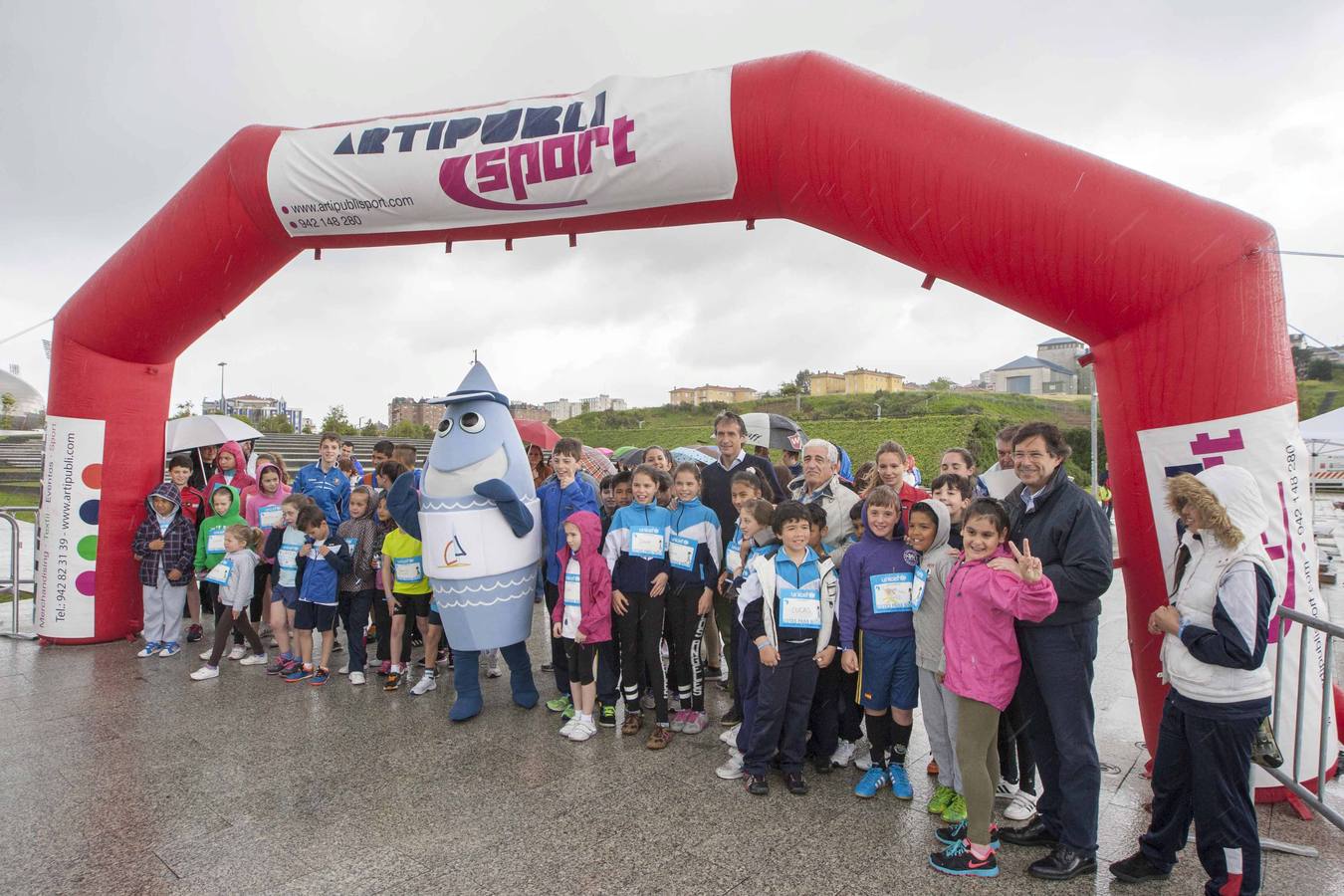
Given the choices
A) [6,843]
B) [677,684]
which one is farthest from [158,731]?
[677,684]

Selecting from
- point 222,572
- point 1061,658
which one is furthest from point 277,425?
point 1061,658

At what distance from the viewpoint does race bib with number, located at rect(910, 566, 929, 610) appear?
3510 mm

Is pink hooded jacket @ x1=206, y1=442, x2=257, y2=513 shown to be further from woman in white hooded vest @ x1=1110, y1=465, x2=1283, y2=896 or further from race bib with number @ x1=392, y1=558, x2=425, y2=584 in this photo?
woman in white hooded vest @ x1=1110, y1=465, x2=1283, y2=896

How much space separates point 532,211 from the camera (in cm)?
481

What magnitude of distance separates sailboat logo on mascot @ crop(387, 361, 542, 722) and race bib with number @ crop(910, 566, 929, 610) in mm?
2348

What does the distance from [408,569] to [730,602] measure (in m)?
2.24

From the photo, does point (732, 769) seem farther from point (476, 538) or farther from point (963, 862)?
point (476, 538)

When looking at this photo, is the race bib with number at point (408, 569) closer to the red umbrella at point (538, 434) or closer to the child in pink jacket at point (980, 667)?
the child in pink jacket at point (980, 667)

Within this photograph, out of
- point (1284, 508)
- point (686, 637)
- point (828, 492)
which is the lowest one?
point (686, 637)

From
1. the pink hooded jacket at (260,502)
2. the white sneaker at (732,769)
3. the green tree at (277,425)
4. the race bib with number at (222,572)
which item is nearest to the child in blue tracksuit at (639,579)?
the white sneaker at (732,769)

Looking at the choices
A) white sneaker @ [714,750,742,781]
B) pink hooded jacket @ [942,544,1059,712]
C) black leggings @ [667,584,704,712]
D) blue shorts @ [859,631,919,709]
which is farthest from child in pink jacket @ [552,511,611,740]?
pink hooded jacket @ [942,544,1059,712]

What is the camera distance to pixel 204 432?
7.84m

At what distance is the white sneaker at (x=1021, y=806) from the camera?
3.36 meters

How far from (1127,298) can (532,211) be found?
11.2 ft
